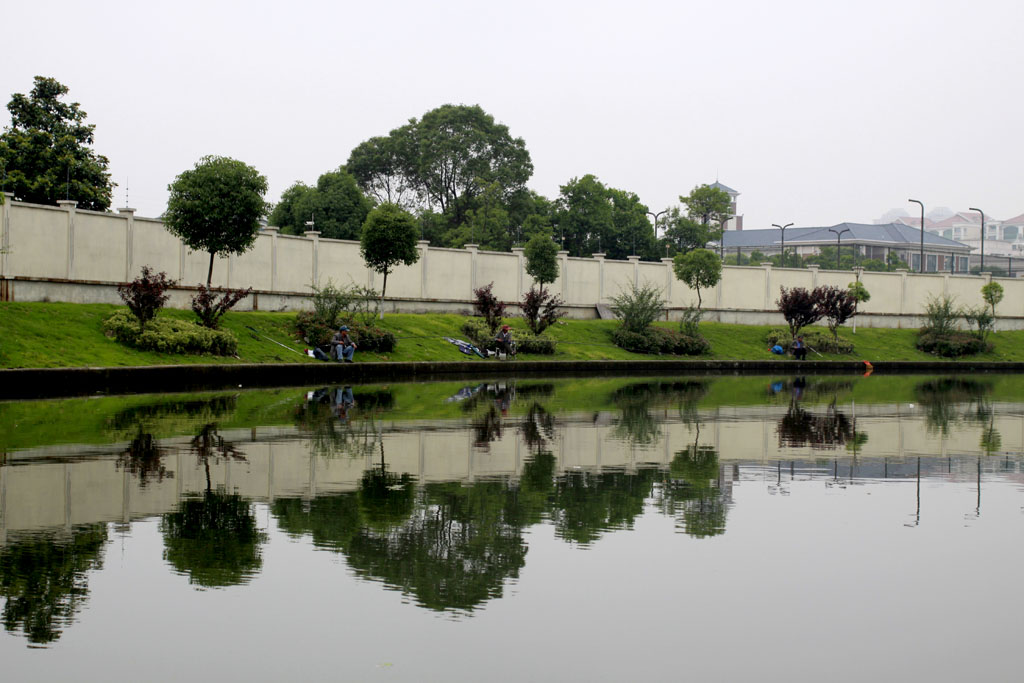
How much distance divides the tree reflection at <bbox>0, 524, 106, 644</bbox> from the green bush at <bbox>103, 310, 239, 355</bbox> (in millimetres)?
20581

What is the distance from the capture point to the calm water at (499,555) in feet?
17.7

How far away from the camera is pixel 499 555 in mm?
7473

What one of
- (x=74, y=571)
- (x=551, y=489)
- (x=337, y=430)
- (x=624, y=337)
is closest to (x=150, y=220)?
(x=624, y=337)

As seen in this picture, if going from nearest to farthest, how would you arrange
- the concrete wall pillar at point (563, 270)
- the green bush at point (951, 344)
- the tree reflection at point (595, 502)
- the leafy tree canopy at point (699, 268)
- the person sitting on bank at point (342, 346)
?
the tree reflection at point (595, 502) → the person sitting on bank at point (342, 346) → the concrete wall pillar at point (563, 270) → the leafy tree canopy at point (699, 268) → the green bush at point (951, 344)

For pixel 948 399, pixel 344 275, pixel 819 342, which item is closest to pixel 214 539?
pixel 948 399

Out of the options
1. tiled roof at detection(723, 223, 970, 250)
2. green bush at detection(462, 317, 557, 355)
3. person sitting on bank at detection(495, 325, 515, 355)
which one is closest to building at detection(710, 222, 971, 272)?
tiled roof at detection(723, 223, 970, 250)

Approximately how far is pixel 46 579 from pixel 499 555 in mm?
2826

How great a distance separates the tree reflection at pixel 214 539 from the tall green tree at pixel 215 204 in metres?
24.5

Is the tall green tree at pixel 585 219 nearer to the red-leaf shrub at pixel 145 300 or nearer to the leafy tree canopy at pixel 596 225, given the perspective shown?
the leafy tree canopy at pixel 596 225

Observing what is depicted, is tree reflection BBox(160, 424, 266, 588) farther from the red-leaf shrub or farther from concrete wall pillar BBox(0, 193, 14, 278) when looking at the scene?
concrete wall pillar BBox(0, 193, 14, 278)

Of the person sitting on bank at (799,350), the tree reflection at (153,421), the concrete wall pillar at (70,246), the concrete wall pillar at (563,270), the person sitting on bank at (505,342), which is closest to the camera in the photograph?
the tree reflection at (153,421)

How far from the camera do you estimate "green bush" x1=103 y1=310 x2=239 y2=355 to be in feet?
91.4

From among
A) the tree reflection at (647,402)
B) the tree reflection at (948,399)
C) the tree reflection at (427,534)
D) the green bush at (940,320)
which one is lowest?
the tree reflection at (427,534)

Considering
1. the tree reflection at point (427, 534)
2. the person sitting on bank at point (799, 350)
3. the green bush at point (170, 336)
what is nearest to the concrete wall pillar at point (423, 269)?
the green bush at point (170, 336)
